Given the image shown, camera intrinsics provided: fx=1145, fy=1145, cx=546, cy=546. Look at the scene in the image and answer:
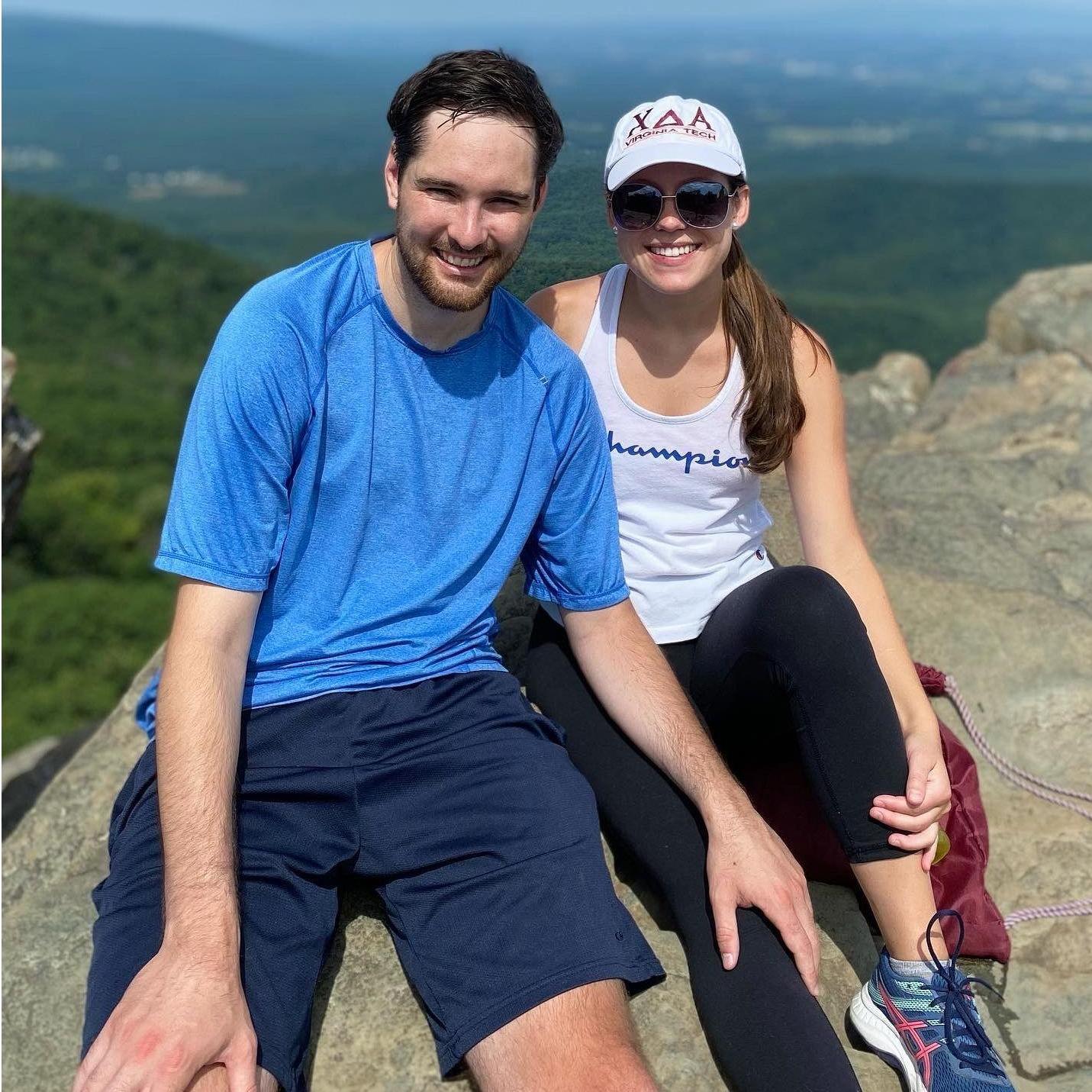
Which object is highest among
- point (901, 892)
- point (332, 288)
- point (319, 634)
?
point (332, 288)

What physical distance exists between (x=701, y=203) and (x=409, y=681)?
4.60 ft

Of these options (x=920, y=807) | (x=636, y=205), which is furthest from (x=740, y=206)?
(x=920, y=807)

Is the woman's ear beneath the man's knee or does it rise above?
above

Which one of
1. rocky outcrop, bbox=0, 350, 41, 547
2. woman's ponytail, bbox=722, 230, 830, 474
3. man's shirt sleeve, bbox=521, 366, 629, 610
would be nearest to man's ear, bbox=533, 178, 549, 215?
man's shirt sleeve, bbox=521, 366, 629, 610

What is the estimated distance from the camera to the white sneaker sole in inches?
97.7

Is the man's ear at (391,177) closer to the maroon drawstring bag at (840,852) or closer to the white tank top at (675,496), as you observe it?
the white tank top at (675,496)

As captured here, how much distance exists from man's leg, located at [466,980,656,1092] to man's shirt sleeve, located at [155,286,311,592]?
110 centimetres

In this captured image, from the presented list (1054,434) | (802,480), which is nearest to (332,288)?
(802,480)

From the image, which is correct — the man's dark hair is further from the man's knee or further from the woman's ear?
the man's knee

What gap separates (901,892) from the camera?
2.61 m

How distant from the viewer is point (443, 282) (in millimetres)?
2637

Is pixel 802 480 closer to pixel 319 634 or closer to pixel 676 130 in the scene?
pixel 676 130

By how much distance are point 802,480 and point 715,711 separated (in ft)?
→ 2.26

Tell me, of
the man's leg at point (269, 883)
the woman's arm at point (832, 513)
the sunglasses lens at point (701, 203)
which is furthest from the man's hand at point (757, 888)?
the sunglasses lens at point (701, 203)
